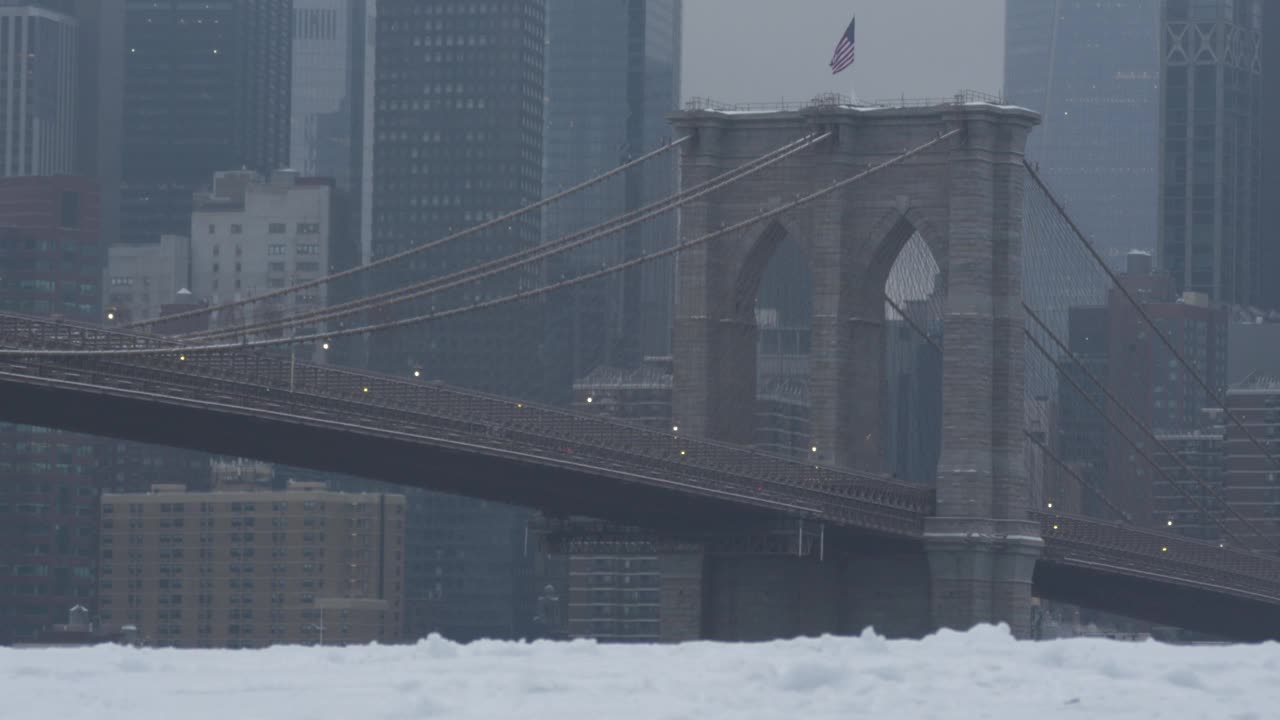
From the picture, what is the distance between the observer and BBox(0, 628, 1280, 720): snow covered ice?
115 feet

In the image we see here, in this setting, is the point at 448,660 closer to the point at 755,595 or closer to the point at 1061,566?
the point at 755,595

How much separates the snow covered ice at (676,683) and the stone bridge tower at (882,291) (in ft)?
225

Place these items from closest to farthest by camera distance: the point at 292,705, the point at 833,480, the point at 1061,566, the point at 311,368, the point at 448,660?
the point at 292,705 < the point at 448,660 < the point at 311,368 < the point at 833,480 < the point at 1061,566

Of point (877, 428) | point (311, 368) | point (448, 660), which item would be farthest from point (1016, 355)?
point (448, 660)

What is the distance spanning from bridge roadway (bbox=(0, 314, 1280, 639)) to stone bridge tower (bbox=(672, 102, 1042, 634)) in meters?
2.56

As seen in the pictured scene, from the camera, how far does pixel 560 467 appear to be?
97938 millimetres

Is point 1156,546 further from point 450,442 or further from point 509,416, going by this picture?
point 450,442

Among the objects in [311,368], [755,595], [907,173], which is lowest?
[755,595]

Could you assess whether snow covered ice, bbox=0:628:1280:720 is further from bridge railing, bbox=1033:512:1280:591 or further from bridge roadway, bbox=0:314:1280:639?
bridge railing, bbox=1033:512:1280:591

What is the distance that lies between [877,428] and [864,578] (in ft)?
17.6

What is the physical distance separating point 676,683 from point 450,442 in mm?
58206

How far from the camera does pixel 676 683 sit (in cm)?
3744

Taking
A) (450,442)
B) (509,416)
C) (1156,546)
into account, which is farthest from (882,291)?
(450,442)

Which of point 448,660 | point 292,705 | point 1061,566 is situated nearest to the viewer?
point 292,705
